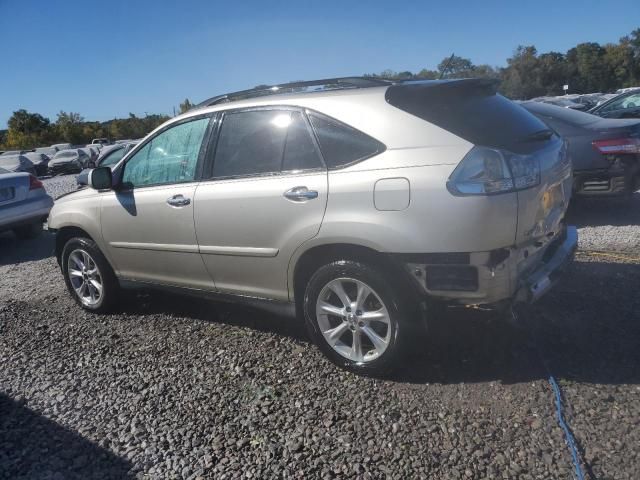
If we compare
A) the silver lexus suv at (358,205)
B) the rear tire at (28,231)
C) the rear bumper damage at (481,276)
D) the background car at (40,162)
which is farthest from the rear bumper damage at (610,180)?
the background car at (40,162)

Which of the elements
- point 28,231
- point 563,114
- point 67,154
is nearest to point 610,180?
point 563,114

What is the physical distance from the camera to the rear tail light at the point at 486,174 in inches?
108

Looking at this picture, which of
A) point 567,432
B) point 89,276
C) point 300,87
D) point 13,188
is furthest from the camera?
point 13,188

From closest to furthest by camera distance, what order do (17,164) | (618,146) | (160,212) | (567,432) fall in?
(567,432), (160,212), (618,146), (17,164)

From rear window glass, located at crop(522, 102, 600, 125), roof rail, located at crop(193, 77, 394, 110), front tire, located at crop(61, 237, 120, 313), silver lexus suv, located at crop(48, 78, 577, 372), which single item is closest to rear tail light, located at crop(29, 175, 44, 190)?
front tire, located at crop(61, 237, 120, 313)

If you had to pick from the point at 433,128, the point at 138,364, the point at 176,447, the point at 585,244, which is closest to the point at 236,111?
the point at 433,128

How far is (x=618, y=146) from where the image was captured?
606 centimetres

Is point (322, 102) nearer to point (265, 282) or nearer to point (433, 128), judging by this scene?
point (433, 128)

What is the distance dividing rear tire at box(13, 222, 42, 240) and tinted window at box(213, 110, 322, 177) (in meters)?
6.43

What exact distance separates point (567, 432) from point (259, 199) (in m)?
2.21

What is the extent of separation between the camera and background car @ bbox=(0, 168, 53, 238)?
313 inches

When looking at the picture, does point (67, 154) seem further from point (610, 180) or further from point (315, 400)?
point (315, 400)

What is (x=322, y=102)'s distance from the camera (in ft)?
11.0

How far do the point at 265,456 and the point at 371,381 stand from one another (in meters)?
0.87
